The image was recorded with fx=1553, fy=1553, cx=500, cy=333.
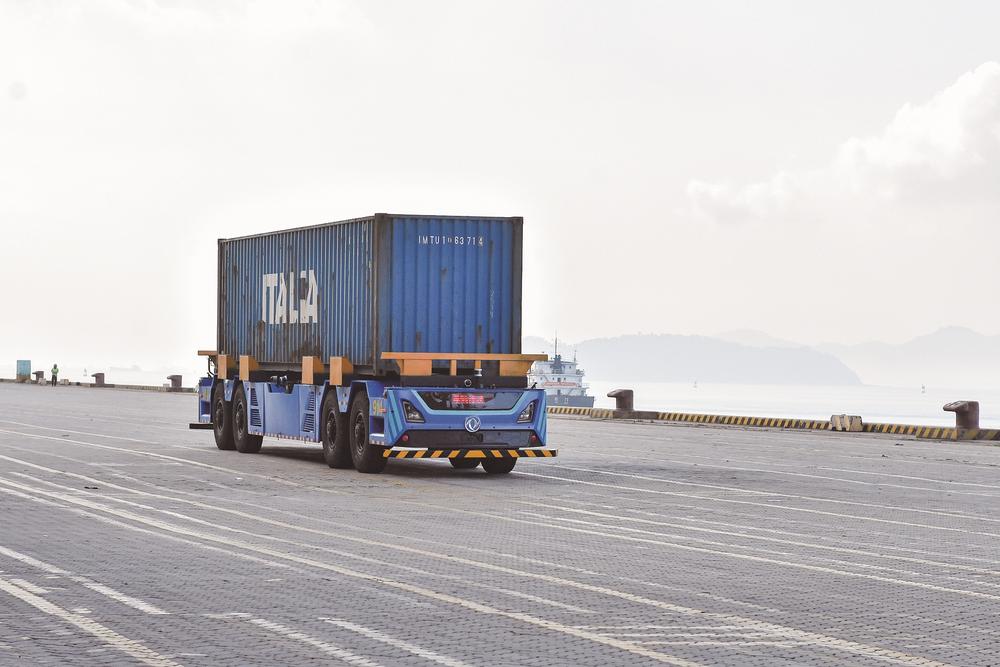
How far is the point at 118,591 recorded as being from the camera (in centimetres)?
1039

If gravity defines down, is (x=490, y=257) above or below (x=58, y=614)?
above

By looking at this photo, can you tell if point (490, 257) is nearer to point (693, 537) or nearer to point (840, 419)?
point (693, 537)

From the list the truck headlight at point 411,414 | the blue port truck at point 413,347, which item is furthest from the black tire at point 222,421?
the truck headlight at point 411,414

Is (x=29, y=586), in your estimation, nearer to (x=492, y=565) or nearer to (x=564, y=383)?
(x=492, y=565)

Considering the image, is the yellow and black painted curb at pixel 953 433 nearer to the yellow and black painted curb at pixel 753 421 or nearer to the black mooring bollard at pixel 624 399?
the yellow and black painted curb at pixel 753 421

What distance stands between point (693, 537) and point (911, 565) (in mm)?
2388

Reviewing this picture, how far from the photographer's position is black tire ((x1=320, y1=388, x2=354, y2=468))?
2322 centimetres

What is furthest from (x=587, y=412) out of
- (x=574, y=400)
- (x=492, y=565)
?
(x=574, y=400)

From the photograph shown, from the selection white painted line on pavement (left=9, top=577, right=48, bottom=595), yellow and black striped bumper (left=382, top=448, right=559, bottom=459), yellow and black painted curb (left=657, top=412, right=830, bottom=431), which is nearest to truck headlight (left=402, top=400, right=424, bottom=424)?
yellow and black striped bumper (left=382, top=448, right=559, bottom=459)

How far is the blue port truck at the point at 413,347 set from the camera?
22.0 m

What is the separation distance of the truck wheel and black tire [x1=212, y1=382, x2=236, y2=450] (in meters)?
5.92

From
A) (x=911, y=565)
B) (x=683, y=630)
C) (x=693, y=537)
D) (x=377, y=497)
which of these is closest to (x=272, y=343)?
(x=377, y=497)

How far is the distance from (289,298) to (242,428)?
288 cm

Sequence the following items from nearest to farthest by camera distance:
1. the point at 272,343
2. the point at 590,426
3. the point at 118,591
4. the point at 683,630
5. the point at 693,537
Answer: the point at 683,630, the point at 118,591, the point at 693,537, the point at 272,343, the point at 590,426
